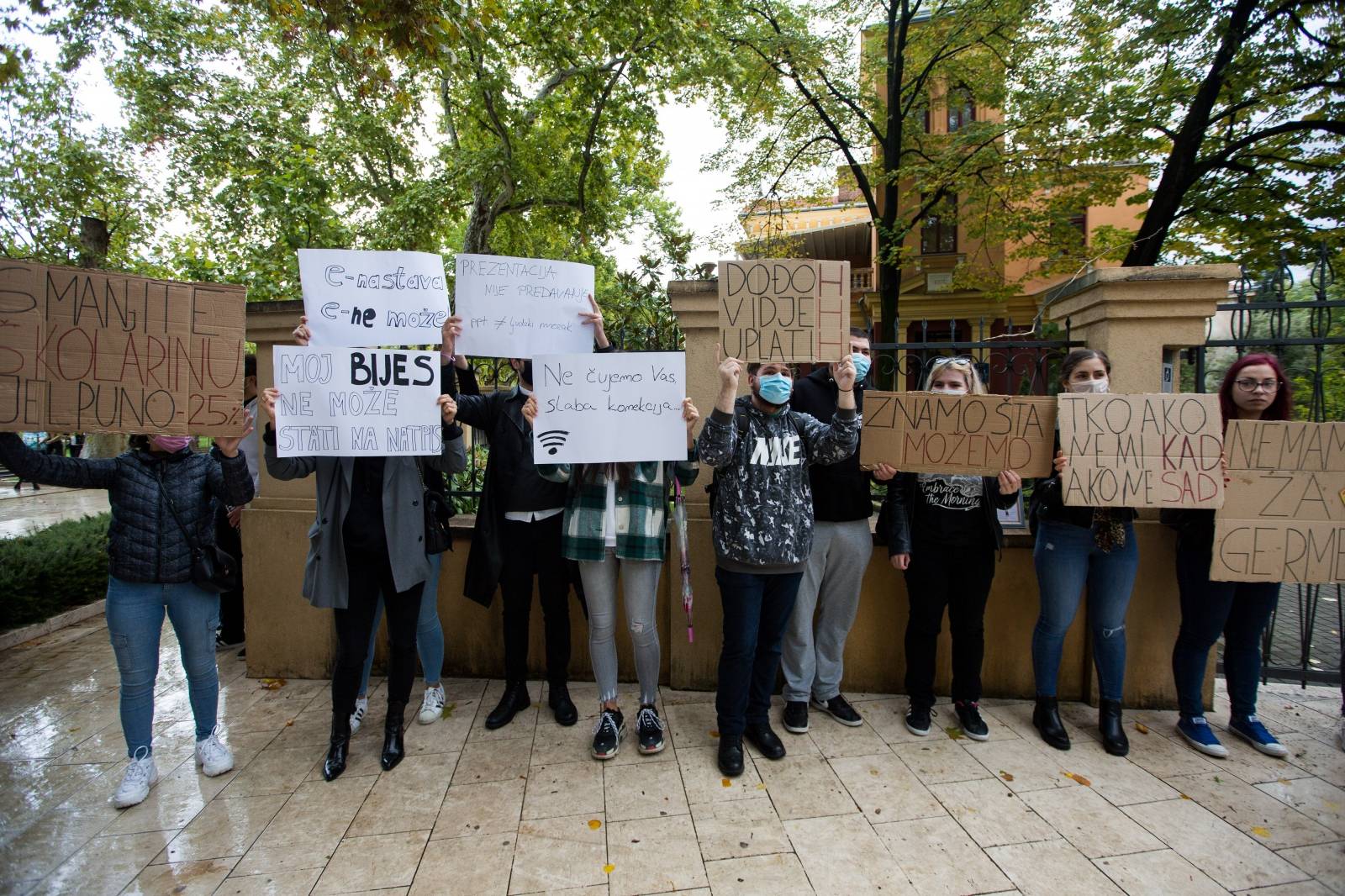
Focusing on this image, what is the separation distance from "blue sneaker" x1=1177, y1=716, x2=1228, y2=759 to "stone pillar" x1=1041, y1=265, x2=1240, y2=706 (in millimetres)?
389

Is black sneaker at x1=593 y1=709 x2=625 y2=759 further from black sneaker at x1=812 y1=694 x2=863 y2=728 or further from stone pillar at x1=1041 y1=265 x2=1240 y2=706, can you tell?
stone pillar at x1=1041 y1=265 x2=1240 y2=706

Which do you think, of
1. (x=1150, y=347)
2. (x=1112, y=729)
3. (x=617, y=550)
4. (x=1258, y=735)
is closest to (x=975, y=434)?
(x=1150, y=347)

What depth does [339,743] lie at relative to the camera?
335 cm

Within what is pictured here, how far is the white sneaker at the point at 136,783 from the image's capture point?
3055 millimetres

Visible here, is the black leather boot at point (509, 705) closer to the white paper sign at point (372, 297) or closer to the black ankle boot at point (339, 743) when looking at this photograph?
the black ankle boot at point (339, 743)

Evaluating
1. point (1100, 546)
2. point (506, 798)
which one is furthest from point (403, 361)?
point (1100, 546)

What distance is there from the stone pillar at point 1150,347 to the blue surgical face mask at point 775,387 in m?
2.16

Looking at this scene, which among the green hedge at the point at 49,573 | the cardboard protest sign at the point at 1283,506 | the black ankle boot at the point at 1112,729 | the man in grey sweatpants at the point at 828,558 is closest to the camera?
the cardboard protest sign at the point at 1283,506

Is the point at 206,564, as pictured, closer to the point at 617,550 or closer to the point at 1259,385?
the point at 617,550

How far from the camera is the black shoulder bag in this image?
310 centimetres

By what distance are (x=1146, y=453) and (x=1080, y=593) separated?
2.84 feet

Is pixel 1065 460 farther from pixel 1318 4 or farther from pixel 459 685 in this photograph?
pixel 1318 4

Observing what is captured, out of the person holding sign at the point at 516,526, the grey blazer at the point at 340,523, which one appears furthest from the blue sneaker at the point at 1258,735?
the grey blazer at the point at 340,523

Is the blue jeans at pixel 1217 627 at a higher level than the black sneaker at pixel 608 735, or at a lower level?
higher
